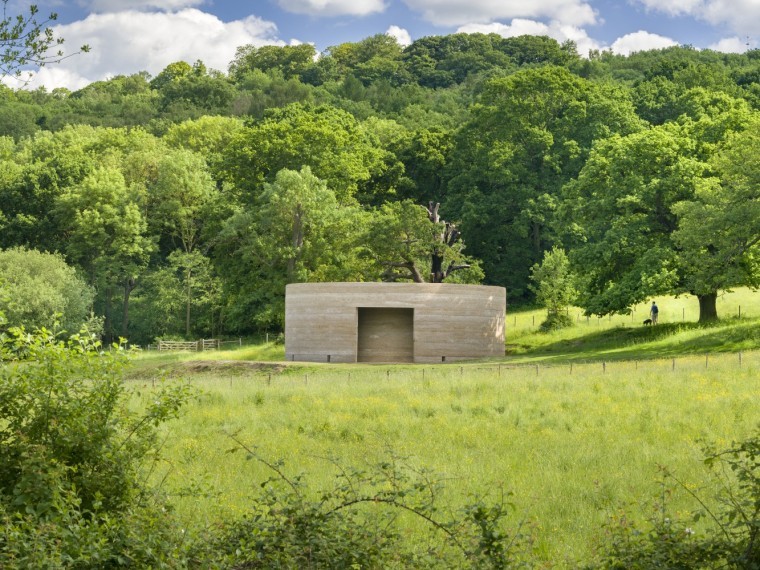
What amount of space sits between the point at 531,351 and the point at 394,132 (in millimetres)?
37178

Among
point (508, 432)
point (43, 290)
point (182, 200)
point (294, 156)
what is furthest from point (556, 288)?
point (508, 432)

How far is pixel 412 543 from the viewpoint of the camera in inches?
482

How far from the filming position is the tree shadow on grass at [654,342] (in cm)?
3797

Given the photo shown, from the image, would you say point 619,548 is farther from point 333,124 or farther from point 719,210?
point 333,124

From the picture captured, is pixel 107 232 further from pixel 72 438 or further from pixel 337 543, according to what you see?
pixel 337 543

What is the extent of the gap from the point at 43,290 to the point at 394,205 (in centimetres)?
1941

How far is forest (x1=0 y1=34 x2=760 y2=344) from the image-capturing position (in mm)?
43812

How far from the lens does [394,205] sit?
57125 mm

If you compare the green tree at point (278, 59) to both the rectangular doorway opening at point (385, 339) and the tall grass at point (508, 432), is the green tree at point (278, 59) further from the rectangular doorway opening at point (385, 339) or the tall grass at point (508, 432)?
the tall grass at point (508, 432)

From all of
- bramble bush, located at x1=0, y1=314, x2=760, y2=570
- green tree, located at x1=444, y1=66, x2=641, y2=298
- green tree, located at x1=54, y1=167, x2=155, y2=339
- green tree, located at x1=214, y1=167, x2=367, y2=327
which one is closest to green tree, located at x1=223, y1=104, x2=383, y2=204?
green tree, located at x1=214, y1=167, x2=367, y2=327

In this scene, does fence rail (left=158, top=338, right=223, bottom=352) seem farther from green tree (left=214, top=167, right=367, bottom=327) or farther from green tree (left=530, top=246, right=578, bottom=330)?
green tree (left=530, top=246, right=578, bottom=330)

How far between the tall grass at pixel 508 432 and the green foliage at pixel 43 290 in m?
24.4

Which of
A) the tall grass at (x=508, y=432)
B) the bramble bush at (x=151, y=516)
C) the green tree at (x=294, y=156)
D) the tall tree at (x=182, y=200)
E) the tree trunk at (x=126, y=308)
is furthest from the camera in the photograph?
the tall tree at (x=182, y=200)

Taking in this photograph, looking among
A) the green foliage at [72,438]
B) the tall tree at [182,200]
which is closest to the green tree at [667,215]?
the tall tree at [182,200]
